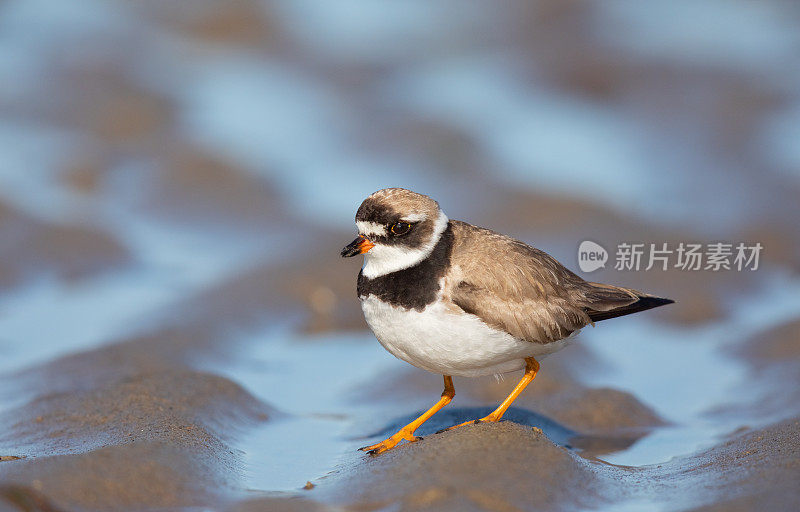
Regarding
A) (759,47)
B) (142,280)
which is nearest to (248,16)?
(142,280)

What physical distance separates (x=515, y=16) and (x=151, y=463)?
43.7 ft

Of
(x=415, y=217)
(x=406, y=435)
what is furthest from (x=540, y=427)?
(x=415, y=217)

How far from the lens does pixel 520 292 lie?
610 cm

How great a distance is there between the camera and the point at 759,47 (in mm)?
16078

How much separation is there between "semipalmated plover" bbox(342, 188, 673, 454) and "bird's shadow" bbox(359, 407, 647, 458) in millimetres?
729

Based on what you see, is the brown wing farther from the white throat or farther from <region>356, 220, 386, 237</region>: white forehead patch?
<region>356, 220, 386, 237</region>: white forehead patch

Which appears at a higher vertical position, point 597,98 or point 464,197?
point 597,98

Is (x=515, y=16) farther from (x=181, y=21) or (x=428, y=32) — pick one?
(x=181, y=21)

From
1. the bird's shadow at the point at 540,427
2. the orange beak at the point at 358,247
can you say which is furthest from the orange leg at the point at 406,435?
the orange beak at the point at 358,247

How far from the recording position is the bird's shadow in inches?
273

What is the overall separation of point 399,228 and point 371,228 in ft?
→ 0.59

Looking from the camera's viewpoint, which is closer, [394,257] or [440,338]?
[440,338]

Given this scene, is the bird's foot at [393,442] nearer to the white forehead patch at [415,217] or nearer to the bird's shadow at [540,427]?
the bird's shadow at [540,427]

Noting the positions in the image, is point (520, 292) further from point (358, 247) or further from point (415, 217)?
point (358, 247)
